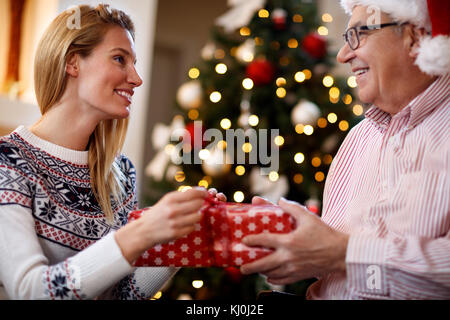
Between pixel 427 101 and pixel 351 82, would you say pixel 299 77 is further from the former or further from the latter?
pixel 427 101

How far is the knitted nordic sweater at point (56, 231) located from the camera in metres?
0.98

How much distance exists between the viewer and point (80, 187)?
129 centimetres

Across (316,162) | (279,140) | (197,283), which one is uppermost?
(279,140)

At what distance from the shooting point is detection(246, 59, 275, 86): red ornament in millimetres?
2850

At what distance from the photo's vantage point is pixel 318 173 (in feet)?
9.46

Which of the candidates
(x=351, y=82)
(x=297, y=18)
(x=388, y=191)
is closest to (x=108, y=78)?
(x=388, y=191)

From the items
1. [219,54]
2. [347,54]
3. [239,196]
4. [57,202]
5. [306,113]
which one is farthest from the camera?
[219,54]

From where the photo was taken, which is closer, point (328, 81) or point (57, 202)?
point (57, 202)

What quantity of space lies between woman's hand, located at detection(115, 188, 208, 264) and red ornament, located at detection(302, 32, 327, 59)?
2.13 metres

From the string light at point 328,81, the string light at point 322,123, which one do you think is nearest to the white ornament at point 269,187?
the string light at point 322,123

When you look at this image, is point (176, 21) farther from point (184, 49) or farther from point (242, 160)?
point (242, 160)

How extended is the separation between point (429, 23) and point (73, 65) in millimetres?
938

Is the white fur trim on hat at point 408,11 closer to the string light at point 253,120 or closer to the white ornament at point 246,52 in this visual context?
the string light at point 253,120
